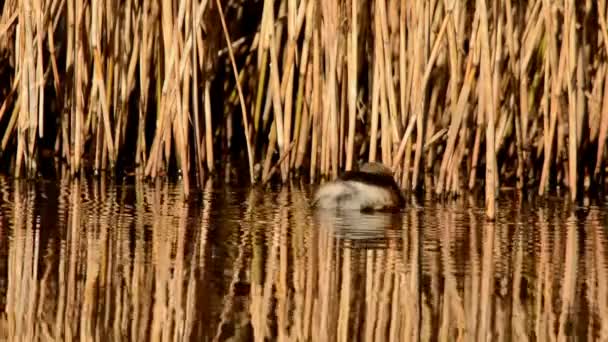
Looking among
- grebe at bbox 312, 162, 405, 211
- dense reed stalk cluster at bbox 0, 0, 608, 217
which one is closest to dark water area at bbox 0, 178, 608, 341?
grebe at bbox 312, 162, 405, 211

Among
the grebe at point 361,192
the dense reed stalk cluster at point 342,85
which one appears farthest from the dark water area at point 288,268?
the dense reed stalk cluster at point 342,85

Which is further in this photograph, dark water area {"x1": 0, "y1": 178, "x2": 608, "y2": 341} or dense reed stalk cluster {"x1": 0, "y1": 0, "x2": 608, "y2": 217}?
dense reed stalk cluster {"x1": 0, "y1": 0, "x2": 608, "y2": 217}

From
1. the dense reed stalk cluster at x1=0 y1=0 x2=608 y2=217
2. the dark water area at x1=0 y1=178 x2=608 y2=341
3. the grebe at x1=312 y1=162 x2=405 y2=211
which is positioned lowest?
the dark water area at x1=0 y1=178 x2=608 y2=341

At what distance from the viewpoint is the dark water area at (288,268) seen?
4711 mm

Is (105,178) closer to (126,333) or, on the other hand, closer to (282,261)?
(282,261)

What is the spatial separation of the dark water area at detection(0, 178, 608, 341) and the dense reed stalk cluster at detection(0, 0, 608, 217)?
1.05 ft

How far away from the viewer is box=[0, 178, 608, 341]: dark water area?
4.71m

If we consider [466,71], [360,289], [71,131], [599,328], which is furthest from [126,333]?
[71,131]

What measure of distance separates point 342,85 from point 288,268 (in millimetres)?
2477

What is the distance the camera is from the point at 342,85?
26.4 feet

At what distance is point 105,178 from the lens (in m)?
8.38

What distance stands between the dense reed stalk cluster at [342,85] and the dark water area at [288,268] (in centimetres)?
32

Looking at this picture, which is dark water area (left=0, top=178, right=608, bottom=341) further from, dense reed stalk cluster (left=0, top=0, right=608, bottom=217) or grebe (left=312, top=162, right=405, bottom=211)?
dense reed stalk cluster (left=0, top=0, right=608, bottom=217)

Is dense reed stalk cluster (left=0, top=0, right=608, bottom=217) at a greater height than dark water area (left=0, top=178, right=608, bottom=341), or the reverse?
dense reed stalk cluster (left=0, top=0, right=608, bottom=217)
